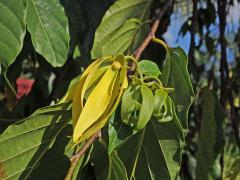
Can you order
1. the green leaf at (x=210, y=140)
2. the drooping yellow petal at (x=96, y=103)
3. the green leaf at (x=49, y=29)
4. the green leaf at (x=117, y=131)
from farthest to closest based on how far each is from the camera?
1. the green leaf at (x=210, y=140)
2. the green leaf at (x=49, y=29)
3. the green leaf at (x=117, y=131)
4. the drooping yellow petal at (x=96, y=103)

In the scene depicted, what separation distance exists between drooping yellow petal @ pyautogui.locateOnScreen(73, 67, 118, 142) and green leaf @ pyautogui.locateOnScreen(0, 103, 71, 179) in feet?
0.40

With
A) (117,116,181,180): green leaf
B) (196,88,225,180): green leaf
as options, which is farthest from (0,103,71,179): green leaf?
(196,88,225,180): green leaf

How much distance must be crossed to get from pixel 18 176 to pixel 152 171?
0.61 ft

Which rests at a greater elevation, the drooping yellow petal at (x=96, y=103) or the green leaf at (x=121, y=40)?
the drooping yellow petal at (x=96, y=103)

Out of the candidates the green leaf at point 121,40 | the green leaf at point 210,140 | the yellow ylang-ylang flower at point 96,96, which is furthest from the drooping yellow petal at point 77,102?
the green leaf at point 210,140

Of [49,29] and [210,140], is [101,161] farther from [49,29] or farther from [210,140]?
[210,140]

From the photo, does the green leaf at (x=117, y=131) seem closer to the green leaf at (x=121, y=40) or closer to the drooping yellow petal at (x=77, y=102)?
the drooping yellow petal at (x=77, y=102)

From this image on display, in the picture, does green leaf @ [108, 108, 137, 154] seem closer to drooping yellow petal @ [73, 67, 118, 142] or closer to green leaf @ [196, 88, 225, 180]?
drooping yellow petal @ [73, 67, 118, 142]

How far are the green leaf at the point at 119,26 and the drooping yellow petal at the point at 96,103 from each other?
0.26 meters

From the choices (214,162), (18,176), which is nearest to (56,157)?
(18,176)

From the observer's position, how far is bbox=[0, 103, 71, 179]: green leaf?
80 centimetres

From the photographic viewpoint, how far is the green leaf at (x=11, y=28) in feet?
2.53

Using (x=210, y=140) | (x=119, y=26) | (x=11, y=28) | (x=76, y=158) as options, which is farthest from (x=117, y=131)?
(x=210, y=140)

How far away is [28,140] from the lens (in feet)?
2.65
